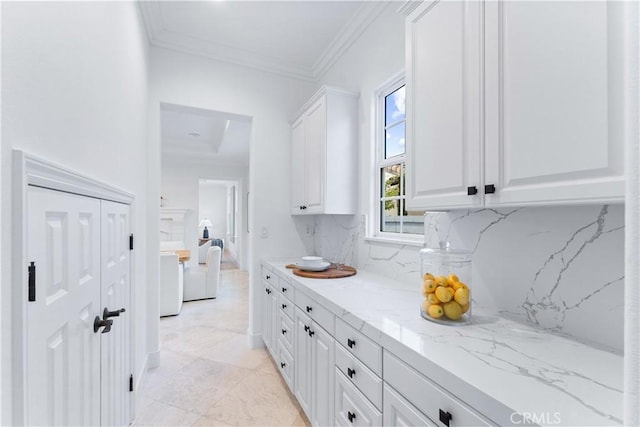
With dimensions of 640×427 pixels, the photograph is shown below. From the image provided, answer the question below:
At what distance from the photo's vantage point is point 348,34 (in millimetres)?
2516

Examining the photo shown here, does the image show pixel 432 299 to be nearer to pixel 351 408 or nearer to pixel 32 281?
pixel 351 408

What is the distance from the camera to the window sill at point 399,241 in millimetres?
1830

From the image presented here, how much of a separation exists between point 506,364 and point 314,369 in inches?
43.0

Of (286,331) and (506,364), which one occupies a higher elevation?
(506,364)

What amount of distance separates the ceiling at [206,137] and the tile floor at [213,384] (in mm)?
2336

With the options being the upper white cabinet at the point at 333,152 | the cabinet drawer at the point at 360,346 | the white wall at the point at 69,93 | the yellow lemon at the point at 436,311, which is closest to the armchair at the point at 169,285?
the white wall at the point at 69,93

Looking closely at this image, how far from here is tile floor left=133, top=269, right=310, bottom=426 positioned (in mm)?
1933

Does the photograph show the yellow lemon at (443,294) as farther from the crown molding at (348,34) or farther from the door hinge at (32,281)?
the crown molding at (348,34)

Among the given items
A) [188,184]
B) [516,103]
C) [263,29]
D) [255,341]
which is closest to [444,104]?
[516,103]

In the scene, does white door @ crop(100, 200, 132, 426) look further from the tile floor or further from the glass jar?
the glass jar

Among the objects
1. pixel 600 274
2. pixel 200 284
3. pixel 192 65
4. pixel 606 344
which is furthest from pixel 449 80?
pixel 200 284

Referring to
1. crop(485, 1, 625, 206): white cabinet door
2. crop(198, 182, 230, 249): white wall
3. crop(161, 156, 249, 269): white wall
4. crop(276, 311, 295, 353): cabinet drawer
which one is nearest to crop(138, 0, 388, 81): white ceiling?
crop(485, 1, 625, 206): white cabinet door

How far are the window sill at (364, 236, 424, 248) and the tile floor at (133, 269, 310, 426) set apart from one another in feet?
4.24

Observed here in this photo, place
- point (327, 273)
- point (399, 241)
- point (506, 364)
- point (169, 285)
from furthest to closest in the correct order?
point (169, 285) → point (327, 273) → point (399, 241) → point (506, 364)
